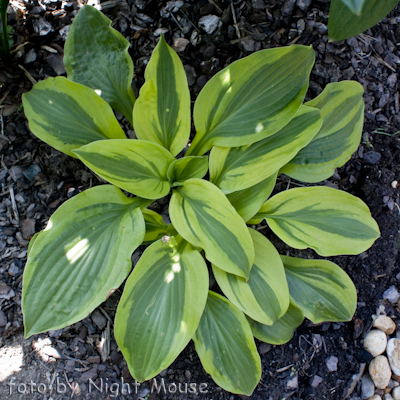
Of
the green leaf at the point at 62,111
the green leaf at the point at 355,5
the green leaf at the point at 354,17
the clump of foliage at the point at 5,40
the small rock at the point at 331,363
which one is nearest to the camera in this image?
the green leaf at the point at 355,5

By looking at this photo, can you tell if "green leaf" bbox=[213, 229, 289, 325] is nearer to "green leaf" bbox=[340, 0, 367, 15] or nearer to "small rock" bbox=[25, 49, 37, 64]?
"green leaf" bbox=[340, 0, 367, 15]

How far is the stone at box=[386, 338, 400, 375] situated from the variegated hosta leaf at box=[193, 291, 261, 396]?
76cm

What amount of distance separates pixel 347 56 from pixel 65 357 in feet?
6.20

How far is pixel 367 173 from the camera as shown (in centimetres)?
158

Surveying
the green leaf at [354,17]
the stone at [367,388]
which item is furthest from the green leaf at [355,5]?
the stone at [367,388]

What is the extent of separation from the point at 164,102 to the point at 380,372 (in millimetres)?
1536

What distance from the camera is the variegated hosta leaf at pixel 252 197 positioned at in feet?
3.93

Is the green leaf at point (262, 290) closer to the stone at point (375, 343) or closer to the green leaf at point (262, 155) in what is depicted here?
the green leaf at point (262, 155)

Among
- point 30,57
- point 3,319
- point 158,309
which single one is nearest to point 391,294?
point 158,309

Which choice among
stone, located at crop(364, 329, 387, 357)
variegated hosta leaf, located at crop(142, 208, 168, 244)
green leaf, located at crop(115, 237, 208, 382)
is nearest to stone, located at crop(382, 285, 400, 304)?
stone, located at crop(364, 329, 387, 357)

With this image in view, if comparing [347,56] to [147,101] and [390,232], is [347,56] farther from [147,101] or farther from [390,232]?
[147,101]

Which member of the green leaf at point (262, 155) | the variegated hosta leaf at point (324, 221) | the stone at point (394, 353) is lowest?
the stone at point (394, 353)

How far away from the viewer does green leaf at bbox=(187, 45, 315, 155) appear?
3.43ft

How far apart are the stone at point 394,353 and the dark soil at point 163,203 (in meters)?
0.12
